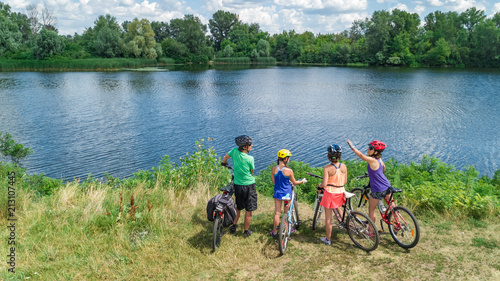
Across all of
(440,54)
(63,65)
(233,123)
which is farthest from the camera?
(440,54)

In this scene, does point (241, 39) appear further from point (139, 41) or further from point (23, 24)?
point (23, 24)

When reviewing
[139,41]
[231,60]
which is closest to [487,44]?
[231,60]

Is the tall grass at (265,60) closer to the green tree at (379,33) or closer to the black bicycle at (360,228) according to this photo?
the green tree at (379,33)

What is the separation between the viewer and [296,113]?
1140 inches

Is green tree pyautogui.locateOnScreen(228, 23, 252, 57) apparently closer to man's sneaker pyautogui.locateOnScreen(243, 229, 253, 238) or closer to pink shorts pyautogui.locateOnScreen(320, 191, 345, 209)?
man's sneaker pyautogui.locateOnScreen(243, 229, 253, 238)

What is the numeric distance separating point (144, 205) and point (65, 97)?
31759mm

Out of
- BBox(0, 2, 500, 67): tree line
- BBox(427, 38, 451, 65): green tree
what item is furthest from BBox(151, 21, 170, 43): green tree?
BBox(427, 38, 451, 65): green tree

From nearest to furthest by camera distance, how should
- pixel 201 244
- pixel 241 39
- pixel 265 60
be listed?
pixel 201 244 → pixel 265 60 → pixel 241 39

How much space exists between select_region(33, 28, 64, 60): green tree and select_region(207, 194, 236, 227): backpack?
254 feet

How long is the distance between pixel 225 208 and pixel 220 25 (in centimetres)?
15866

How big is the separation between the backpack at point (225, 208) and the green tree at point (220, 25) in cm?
15418

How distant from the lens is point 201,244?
653 centimetres

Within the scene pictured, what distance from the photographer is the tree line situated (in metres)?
76.4

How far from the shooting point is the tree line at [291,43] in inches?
3009
